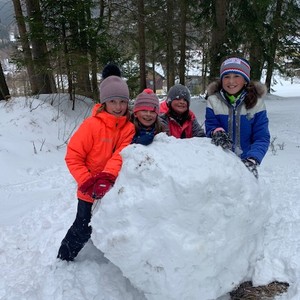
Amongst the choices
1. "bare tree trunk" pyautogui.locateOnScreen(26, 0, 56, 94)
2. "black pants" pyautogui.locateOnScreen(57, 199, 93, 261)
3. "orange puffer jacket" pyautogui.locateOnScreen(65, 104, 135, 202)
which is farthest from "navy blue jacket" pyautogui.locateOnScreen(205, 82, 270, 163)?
"bare tree trunk" pyautogui.locateOnScreen(26, 0, 56, 94)

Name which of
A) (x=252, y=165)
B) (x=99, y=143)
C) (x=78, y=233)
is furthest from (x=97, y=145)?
(x=252, y=165)

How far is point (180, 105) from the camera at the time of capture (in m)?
3.07

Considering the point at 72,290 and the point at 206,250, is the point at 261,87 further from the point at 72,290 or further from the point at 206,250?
the point at 72,290

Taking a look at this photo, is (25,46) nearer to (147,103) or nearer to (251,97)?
(147,103)

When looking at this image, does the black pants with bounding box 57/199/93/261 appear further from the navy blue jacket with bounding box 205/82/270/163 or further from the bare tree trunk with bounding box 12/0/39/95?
the bare tree trunk with bounding box 12/0/39/95

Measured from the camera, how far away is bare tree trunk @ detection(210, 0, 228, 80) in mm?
9508

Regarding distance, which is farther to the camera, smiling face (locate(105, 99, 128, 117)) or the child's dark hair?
the child's dark hair

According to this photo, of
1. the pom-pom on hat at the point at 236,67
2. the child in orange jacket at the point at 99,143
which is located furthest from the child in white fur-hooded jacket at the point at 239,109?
the child in orange jacket at the point at 99,143

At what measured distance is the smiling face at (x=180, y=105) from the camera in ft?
10.1

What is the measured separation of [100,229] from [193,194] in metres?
0.66

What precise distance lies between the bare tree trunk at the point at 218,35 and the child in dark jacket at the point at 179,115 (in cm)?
689

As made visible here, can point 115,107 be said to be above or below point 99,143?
above

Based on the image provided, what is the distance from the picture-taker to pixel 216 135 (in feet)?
8.25

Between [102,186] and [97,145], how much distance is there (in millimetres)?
399
